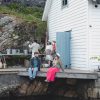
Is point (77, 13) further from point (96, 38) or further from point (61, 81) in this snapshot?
point (61, 81)

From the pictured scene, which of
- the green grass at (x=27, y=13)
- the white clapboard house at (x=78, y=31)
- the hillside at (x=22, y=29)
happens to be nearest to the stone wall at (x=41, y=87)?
the white clapboard house at (x=78, y=31)

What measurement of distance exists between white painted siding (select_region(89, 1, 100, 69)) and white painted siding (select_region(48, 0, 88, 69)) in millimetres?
230

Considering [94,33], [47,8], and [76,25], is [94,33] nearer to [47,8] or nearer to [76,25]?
[76,25]

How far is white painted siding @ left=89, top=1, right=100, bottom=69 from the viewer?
17203 mm

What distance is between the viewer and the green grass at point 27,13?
23391 millimetres

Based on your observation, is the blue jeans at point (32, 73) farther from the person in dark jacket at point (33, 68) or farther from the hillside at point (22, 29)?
the hillside at point (22, 29)

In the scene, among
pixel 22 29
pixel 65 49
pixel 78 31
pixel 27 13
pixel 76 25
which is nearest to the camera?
pixel 78 31

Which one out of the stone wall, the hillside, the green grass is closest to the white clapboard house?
the stone wall

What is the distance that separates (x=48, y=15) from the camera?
23.4 m

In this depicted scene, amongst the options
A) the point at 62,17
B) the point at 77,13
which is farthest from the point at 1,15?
the point at 77,13

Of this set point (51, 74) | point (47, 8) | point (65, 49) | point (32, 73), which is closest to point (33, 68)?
point (32, 73)

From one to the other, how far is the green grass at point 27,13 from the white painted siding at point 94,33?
20.4 ft

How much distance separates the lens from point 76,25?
18.5m

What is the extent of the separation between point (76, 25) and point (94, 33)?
1515 mm
